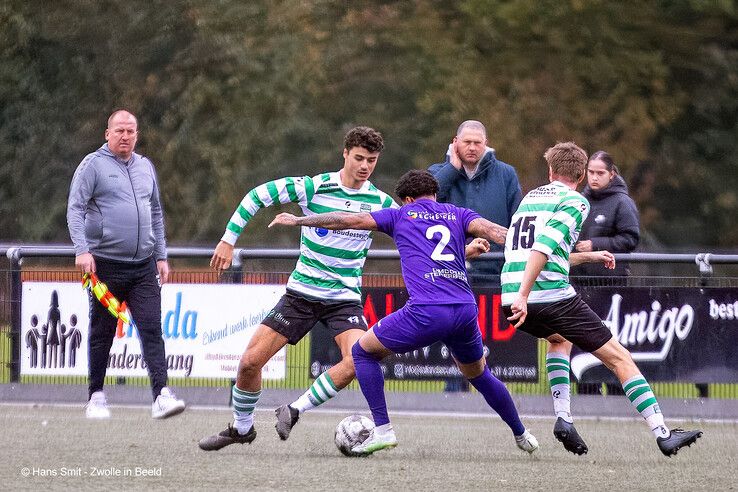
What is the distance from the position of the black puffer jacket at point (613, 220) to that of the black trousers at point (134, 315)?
11.4 ft

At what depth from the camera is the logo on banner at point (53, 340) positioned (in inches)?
512

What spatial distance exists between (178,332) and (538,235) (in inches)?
180

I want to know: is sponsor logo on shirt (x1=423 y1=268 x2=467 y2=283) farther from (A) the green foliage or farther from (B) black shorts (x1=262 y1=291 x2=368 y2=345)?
(A) the green foliage

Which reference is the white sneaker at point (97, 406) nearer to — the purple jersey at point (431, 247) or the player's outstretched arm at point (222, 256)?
the player's outstretched arm at point (222, 256)

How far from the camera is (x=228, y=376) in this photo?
12.9 meters

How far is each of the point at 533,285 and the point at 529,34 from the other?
64.1ft

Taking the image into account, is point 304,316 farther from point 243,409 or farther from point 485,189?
point 485,189

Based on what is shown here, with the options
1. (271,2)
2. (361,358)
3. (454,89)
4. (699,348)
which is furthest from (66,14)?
(361,358)

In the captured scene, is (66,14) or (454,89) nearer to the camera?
(454,89)

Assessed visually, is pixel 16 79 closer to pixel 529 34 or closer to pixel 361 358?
pixel 529 34

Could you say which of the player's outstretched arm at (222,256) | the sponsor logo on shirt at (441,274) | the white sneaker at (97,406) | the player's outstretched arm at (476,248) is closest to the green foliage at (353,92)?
the white sneaker at (97,406)

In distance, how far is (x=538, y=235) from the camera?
30.5 ft

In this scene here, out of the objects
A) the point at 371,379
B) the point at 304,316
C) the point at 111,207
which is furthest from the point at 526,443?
the point at 111,207

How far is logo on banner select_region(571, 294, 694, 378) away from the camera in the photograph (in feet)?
41.0
